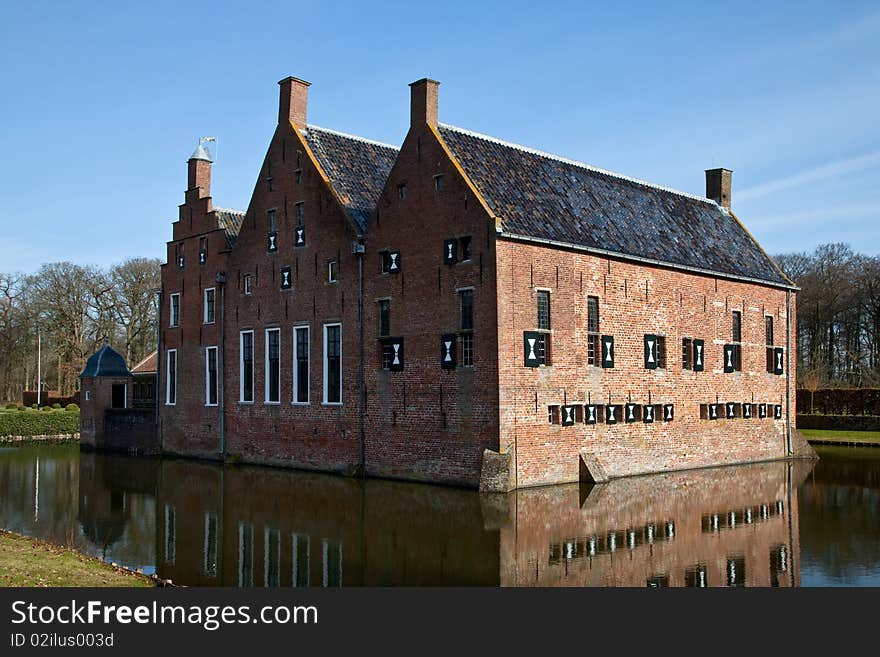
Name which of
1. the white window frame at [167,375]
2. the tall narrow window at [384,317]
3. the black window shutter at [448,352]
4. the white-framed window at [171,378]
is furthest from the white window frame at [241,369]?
the black window shutter at [448,352]

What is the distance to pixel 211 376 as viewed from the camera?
31531mm

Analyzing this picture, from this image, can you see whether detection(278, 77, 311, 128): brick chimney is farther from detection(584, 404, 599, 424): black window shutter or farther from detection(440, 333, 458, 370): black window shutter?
detection(584, 404, 599, 424): black window shutter

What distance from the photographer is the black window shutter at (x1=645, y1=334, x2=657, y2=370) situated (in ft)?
82.5

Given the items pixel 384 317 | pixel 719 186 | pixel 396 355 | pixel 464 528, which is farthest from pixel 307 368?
pixel 719 186

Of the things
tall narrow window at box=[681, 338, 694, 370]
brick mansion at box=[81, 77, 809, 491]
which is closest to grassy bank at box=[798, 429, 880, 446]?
brick mansion at box=[81, 77, 809, 491]

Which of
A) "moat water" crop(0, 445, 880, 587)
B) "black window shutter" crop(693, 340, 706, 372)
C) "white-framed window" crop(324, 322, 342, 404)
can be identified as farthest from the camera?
"black window shutter" crop(693, 340, 706, 372)

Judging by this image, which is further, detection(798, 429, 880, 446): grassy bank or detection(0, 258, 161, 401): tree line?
detection(0, 258, 161, 401): tree line

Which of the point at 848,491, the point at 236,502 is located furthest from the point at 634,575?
the point at 848,491

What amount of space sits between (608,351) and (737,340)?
7441 millimetres

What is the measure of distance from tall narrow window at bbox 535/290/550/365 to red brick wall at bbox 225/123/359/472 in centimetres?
577

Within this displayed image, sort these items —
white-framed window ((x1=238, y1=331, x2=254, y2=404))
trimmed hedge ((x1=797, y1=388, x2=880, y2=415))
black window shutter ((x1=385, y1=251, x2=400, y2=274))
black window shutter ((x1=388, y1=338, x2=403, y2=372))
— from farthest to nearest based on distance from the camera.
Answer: trimmed hedge ((x1=797, y1=388, x2=880, y2=415)) → white-framed window ((x1=238, y1=331, x2=254, y2=404)) → black window shutter ((x1=385, y1=251, x2=400, y2=274)) → black window shutter ((x1=388, y1=338, x2=403, y2=372))

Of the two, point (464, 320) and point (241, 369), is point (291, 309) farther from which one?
point (464, 320)

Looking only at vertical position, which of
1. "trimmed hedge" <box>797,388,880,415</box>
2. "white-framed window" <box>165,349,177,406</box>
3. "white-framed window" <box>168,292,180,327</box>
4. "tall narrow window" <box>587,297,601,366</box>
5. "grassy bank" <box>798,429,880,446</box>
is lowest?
"grassy bank" <box>798,429,880,446</box>

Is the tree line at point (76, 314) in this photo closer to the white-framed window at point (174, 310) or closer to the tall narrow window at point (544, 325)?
the white-framed window at point (174, 310)
